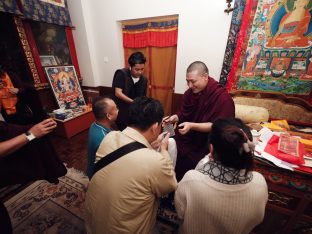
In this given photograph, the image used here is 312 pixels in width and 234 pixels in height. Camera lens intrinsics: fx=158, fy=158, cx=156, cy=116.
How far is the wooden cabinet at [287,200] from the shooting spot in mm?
1264

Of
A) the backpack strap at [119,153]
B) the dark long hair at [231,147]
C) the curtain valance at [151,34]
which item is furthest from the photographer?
the curtain valance at [151,34]

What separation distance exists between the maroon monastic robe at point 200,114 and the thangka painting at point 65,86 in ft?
9.98

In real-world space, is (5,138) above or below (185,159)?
above

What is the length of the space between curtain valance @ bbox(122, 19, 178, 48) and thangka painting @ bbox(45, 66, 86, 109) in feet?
5.07

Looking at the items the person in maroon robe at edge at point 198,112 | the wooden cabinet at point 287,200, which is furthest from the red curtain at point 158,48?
the wooden cabinet at point 287,200

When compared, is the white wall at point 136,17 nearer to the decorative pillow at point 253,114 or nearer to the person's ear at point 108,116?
the decorative pillow at point 253,114

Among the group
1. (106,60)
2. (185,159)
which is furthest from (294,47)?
(106,60)

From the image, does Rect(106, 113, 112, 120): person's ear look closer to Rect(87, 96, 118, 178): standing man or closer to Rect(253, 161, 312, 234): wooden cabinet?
Rect(87, 96, 118, 178): standing man

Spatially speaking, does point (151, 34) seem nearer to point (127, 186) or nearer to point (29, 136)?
point (29, 136)

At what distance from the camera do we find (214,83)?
181 cm

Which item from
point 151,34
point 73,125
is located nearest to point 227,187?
point 151,34

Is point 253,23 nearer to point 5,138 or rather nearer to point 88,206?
point 88,206

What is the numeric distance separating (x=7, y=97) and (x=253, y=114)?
12.5 ft

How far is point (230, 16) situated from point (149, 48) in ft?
5.55
